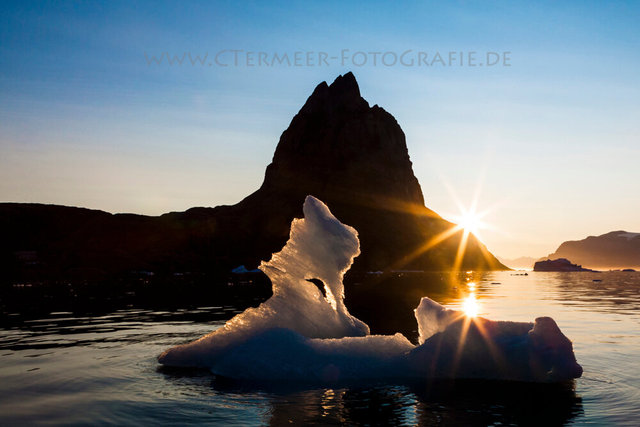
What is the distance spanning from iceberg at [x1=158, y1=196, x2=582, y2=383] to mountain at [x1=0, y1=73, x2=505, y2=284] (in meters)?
82.8

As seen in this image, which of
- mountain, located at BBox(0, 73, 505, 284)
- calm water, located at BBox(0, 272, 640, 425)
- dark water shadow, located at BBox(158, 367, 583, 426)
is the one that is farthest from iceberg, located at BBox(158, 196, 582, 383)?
mountain, located at BBox(0, 73, 505, 284)

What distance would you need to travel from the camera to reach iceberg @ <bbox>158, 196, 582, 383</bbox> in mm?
12516

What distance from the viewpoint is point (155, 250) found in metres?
129

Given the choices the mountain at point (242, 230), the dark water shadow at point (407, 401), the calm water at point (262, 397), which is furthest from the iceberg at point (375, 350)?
the mountain at point (242, 230)

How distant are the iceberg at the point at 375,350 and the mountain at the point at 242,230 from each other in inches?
3258

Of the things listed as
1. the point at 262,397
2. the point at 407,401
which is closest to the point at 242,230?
the point at 262,397

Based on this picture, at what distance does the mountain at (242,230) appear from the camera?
120188 millimetres

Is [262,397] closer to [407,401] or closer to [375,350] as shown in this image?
[407,401]

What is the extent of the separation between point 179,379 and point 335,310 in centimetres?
498

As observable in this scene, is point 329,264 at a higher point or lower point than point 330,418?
higher

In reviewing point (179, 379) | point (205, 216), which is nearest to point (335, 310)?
point (179, 379)

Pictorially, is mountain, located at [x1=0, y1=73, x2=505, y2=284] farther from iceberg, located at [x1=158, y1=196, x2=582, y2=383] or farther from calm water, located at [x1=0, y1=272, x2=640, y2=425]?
iceberg, located at [x1=158, y1=196, x2=582, y2=383]

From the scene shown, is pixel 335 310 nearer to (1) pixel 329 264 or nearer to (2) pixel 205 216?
(1) pixel 329 264

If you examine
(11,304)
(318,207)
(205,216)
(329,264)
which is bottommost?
(11,304)
